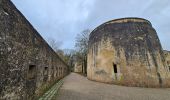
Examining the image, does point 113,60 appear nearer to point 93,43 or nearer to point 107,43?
point 107,43

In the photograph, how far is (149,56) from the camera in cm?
1134

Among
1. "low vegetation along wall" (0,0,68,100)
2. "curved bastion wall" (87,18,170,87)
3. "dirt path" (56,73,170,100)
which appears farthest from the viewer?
"curved bastion wall" (87,18,170,87)

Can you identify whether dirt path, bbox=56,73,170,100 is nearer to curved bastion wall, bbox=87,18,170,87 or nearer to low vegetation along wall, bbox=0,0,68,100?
curved bastion wall, bbox=87,18,170,87

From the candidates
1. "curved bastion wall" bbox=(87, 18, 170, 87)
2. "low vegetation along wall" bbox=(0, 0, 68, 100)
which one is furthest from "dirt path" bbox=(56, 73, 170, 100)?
"low vegetation along wall" bbox=(0, 0, 68, 100)

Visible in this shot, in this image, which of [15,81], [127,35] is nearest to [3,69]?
[15,81]

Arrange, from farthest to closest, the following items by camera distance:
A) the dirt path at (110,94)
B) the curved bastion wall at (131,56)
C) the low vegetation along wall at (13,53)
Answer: the curved bastion wall at (131,56), the dirt path at (110,94), the low vegetation along wall at (13,53)

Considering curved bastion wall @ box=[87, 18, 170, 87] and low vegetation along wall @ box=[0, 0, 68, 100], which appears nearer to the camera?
low vegetation along wall @ box=[0, 0, 68, 100]

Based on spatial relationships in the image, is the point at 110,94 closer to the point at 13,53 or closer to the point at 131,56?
the point at 131,56

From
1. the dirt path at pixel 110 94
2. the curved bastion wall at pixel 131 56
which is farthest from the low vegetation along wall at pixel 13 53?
the curved bastion wall at pixel 131 56

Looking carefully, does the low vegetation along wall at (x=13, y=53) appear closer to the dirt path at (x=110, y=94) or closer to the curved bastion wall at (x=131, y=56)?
the dirt path at (x=110, y=94)

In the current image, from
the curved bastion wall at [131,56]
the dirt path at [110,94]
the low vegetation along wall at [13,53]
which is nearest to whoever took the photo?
the low vegetation along wall at [13,53]

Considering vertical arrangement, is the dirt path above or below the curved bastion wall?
below

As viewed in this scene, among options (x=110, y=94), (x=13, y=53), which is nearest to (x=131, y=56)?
(x=110, y=94)

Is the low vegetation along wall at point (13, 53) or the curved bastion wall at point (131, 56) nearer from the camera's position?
the low vegetation along wall at point (13, 53)
